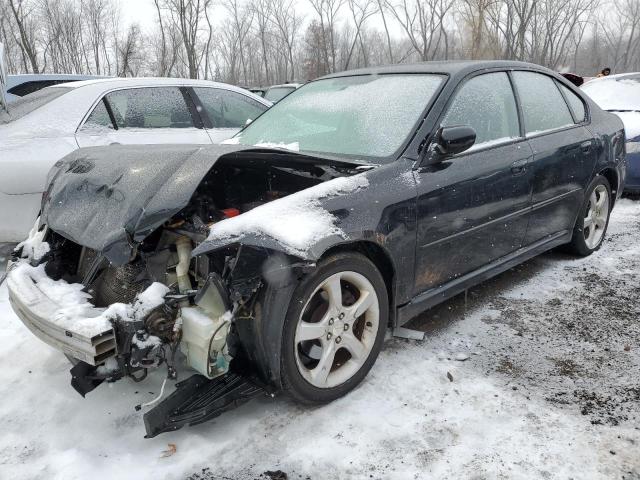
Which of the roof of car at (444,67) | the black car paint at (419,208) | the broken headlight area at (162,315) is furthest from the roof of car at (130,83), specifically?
the broken headlight area at (162,315)

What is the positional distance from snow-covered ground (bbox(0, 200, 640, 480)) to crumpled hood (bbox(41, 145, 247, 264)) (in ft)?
2.75

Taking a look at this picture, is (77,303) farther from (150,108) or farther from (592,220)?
(592,220)

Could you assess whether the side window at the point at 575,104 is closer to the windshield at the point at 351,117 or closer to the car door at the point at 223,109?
the windshield at the point at 351,117

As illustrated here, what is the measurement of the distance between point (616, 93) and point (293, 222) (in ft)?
24.4

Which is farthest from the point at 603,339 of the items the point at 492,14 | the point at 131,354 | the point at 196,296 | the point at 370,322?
the point at 492,14

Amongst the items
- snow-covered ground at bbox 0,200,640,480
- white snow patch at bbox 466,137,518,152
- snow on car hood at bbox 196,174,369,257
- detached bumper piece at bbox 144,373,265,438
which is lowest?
snow-covered ground at bbox 0,200,640,480

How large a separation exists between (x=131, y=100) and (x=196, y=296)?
332 centimetres

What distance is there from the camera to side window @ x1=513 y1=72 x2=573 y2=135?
354 cm

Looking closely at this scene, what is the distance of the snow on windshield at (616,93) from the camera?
7.36 metres

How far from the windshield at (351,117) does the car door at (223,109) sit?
1529 millimetres

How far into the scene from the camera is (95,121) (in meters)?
4.46

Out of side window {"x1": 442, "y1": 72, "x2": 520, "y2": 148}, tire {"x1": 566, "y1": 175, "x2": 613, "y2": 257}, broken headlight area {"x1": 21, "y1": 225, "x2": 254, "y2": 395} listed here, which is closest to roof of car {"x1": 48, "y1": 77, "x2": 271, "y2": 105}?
broken headlight area {"x1": 21, "y1": 225, "x2": 254, "y2": 395}

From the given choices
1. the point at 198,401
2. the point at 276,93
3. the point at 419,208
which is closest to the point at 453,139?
the point at 419,208

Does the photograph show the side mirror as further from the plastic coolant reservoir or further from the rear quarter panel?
the rear quarter panel
